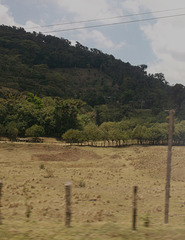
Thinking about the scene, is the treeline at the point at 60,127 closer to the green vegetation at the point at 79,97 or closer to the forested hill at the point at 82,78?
the green vegetation at the point at 79,97

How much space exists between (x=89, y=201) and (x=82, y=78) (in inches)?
6358

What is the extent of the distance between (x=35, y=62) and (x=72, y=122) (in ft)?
414

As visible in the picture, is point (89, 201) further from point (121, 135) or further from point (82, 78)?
point (82, 78)

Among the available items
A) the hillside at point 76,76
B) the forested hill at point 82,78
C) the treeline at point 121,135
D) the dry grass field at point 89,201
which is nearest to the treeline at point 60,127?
the treeline at point 121,135

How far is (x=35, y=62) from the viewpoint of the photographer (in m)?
183

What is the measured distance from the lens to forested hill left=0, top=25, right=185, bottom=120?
129250 mm

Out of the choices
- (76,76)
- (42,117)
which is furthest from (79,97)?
(42,117)

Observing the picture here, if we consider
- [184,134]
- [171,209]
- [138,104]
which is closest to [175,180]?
[171,209]

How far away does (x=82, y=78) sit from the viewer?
173 meters

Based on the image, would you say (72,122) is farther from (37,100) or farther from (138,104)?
(138,104)

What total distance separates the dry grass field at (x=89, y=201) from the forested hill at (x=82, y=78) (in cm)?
7033

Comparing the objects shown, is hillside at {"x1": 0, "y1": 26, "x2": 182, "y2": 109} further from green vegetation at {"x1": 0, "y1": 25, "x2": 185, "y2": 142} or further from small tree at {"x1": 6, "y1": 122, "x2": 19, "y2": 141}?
small tree at {"x1": 6, "y1": 122, "x2": 19, "y2": 141}

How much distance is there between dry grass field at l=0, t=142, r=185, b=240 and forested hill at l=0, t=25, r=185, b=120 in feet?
231

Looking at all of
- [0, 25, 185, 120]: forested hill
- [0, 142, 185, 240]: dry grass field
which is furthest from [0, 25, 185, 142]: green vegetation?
[0, 142, 185, 240]: dry grass field
